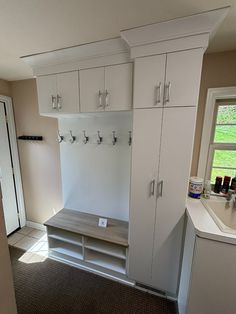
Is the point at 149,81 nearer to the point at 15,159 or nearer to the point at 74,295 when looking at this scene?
the point at 74,295

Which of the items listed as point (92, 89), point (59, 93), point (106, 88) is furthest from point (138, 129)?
point (59, 93)

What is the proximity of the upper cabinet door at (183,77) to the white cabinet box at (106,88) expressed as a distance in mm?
340

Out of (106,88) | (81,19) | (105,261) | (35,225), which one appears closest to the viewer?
(81,19)

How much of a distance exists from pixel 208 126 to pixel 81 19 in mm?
1432

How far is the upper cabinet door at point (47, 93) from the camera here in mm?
1603

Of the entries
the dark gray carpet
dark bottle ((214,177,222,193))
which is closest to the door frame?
the dark gray carpet

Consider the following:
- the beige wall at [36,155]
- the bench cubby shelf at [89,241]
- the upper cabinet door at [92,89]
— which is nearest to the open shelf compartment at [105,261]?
the bench cubby shelf at [89,241]

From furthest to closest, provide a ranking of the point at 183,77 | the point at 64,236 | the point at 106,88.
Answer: the point at 64,236
the point at 106,88
the point at 183,77

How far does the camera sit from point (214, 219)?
3.68ft

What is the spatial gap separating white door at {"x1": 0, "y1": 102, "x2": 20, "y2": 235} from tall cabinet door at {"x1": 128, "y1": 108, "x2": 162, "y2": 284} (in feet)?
6.70

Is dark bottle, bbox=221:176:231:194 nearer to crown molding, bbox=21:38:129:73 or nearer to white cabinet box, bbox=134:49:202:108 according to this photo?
white cabinet box, bbox=134:49:202:108

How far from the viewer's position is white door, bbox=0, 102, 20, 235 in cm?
222

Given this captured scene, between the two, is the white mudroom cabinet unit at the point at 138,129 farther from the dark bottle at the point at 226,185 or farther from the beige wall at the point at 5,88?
the beige wall at the point at 5,88

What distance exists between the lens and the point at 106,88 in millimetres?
1407
